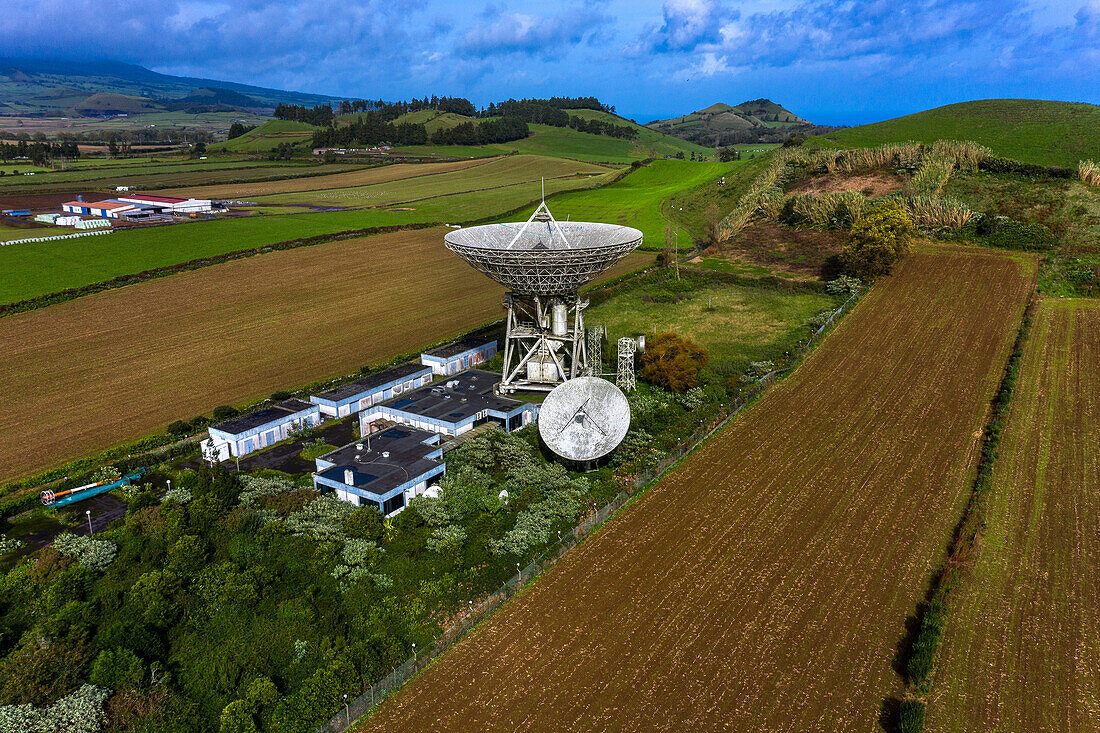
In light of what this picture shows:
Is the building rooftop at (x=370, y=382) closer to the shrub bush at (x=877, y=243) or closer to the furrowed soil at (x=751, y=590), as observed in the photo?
the furrowed soil at (x=751, y=590)

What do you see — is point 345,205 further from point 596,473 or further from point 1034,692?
point 1034,692

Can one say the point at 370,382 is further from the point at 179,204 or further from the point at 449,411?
the point at 179,204

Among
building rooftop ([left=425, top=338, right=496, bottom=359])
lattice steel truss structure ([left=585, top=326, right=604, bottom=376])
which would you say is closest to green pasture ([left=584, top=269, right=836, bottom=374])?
lattice steel truss structure ([left=585, top=326, right=604, bottom=376])

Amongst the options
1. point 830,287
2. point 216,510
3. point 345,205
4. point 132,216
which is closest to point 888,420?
point 830,287

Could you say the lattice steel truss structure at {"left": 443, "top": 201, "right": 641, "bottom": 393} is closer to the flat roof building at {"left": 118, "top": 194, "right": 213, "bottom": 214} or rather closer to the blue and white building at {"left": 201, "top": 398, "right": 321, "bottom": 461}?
the blue and white building at {"left": 201, "top": 398, "right": 321, "bottom": 461}

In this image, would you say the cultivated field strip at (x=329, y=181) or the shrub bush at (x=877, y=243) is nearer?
the shrub bush at (x=877, y=243)

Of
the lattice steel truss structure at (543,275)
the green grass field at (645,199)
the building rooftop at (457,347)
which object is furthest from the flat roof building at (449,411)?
the green grass field at (645,199)
